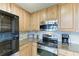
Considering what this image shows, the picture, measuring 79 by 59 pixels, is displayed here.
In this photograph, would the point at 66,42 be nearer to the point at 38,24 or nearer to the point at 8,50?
the point at 38,24

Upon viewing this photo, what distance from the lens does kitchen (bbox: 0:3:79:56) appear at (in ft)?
4.43

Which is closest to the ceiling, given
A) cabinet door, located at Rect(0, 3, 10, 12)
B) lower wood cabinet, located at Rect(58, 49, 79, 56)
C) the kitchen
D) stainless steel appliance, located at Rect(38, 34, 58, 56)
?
the kitchen

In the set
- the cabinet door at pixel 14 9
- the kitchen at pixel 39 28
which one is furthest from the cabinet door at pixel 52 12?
the cabinet door at pixel 14 9

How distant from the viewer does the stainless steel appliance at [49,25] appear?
1454 mm

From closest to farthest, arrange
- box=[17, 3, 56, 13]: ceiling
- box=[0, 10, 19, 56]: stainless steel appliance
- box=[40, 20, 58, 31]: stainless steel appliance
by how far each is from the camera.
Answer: box=[0, 10, 19, 56]: stainless steel appliance
box=[17, 3, 56, 13]: ceiling
box=[40, 20, 58, 31]: stainless steel appliance

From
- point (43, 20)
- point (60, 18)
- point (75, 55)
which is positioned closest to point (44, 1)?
point (43, 20)

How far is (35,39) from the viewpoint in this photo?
1.46 meters

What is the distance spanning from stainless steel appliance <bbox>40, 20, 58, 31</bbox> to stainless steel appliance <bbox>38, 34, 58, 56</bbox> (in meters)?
0.08

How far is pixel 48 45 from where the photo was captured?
4.83ft

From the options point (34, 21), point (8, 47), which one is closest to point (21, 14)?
point (34, 21)

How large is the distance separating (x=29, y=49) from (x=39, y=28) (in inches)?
10.8

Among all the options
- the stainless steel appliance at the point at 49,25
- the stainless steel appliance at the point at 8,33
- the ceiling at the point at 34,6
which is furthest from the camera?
the stainless steel appliance at the point at 49,25

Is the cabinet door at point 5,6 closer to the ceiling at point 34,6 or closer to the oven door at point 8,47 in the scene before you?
the ceiling at point 34,6

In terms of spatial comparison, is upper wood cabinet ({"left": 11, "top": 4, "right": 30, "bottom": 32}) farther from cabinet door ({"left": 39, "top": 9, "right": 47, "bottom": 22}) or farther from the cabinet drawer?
the cabinet drawer
